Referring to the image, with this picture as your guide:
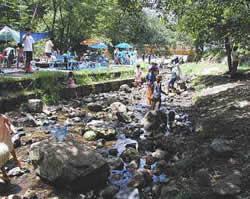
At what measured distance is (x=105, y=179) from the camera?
33.2ft

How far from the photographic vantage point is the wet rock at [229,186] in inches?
323

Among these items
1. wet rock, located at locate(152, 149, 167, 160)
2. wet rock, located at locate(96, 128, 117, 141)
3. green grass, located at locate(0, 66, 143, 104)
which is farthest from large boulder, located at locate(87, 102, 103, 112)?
wet rock, located at locate(152, 149, 167, 160)

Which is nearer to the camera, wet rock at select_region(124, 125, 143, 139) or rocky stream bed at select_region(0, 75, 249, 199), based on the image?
rocky stream bed at select_region(0, 75, 249, 199)

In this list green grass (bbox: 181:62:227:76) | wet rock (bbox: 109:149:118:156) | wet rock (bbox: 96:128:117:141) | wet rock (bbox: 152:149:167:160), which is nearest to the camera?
wet rock (bbox: 152:149:167:160)

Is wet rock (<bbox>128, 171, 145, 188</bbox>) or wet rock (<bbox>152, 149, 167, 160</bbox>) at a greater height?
wet rock (<bbox>152, 149, 167, 160</bbox>)

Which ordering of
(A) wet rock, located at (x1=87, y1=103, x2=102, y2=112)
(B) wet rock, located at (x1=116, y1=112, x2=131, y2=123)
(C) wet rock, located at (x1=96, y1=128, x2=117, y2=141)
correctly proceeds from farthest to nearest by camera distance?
1. (A) wet rock, located at (x1=87, y1=103, x2=102, y2=112)
2. (B) wet rock, located at (x1=116, y1=112, x2=131, y2=123)
3. (C) wet rock, located at (x1=96, y1=128, x2=117, y2=141)

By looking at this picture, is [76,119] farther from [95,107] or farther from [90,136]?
[90,136]

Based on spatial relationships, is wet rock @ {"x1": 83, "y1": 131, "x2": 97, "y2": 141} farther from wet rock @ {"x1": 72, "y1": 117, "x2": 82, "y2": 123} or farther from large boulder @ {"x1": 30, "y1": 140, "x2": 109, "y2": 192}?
Result: large boulder @ {"x1": 30, "y1": 140, "x2": 109, "y2": 192}

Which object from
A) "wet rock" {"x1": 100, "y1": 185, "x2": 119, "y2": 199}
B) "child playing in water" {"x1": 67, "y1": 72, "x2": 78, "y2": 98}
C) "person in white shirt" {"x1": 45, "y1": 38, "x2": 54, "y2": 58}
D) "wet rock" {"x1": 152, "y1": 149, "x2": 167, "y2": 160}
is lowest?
"wet rock" {"x1": 100, "y1": 185, "x2": 119, "y2": 199}

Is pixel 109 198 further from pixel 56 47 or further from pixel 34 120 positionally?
pixel 56 47

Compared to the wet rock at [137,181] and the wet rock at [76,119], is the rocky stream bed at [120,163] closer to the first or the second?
the wet rock at [137,181]

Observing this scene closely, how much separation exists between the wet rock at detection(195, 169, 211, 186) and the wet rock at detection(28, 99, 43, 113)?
36.2 feet

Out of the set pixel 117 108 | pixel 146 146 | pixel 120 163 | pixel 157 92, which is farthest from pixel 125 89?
pixel 120 163

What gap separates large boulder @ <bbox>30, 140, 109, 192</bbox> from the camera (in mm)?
9562
